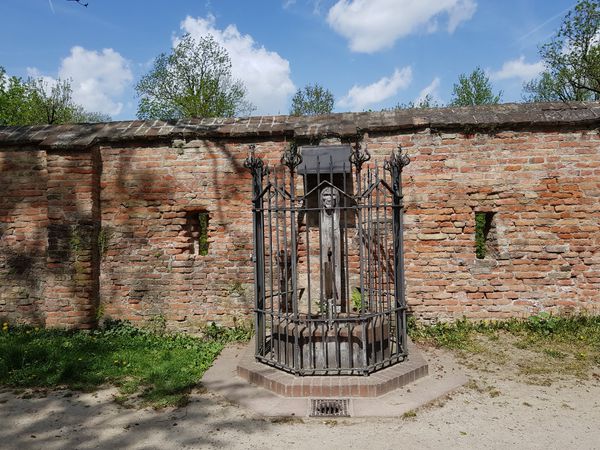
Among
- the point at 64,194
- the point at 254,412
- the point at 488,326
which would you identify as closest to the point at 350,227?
the point at 488,326

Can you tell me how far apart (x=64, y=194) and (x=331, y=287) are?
4627 mm

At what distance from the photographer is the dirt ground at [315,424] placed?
3.37m

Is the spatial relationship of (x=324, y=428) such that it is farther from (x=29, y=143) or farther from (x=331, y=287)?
(x=29, y=143)

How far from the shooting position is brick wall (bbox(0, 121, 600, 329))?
6.14 metres

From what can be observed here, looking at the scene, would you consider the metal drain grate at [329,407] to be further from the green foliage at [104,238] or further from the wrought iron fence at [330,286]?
the green foliage at [104,238]

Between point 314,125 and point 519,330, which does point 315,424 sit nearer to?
point 519,330

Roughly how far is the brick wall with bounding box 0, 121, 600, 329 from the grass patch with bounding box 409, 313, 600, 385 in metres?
0.22

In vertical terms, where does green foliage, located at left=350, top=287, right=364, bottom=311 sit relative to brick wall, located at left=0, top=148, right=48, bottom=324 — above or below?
below

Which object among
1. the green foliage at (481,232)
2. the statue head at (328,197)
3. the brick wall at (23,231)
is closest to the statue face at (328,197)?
the statue head at (328,197)

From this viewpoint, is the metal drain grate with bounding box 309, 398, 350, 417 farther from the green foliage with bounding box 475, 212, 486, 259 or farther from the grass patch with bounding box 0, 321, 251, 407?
the green foliage with bounding box 475, 212, 486, 259

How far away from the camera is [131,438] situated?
347 cm

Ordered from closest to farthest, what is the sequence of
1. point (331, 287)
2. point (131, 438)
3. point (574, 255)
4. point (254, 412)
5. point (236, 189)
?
point (131, 438) → point (254, 412) → point (331, 287) → point (574, 255) → point (236, 189)

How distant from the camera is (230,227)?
21.4 feet

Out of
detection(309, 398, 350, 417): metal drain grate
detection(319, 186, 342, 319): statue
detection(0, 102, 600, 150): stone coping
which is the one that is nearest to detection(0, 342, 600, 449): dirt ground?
detection(309, 398, 350, 417): metal drain grate
